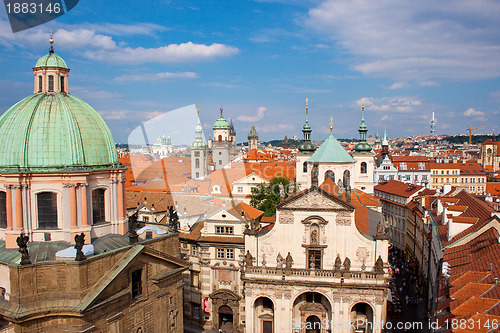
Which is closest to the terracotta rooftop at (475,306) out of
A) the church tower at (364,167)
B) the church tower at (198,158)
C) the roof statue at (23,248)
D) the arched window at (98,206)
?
the roof statue at (23,248)

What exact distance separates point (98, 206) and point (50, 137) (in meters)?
5.29

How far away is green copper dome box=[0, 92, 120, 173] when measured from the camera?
25.7m

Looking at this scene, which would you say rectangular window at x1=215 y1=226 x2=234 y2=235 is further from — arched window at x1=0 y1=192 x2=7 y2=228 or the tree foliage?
arched window at x1=0 y1=192 x2=7 y2=228

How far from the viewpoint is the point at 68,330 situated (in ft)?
73.7

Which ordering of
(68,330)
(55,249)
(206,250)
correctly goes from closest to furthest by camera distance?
(68,330) < (55,249) < (206,250)

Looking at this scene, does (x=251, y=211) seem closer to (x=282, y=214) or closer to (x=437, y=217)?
(x=282, y=214)

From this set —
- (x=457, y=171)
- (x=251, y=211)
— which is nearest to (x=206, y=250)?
(x=251, y=211)

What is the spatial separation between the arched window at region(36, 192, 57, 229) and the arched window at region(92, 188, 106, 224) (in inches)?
96.3

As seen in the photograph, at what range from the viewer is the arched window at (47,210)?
26.0m

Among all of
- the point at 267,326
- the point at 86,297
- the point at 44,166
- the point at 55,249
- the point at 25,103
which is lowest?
the point at 267,326

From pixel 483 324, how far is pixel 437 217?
103 ft

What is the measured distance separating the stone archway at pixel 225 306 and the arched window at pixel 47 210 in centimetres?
1775

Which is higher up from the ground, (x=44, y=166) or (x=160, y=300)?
(x=44, y=166)

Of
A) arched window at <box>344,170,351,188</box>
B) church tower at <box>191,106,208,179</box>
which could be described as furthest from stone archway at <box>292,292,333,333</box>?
church tower at <box>191,106,208,179</box>
